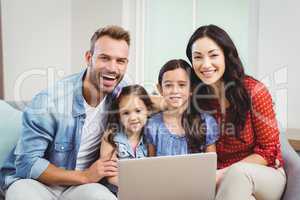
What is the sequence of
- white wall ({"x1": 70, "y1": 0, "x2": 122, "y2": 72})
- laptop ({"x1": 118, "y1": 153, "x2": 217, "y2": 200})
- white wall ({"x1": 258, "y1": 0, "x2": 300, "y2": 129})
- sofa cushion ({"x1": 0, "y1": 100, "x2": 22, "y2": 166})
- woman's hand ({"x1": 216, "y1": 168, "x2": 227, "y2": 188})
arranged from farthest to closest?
white wall ({"x1": 70, "y1": 0, "x2": 122, "y2": 72}), white wall ({"x1": 258, "y1": 0, "x2": 300, "y2": 129}), sofa cushion ({"x1": 0, "y1": 100, "x2": 22, "y2": 166}), woman's hand ({"x1": 216, "y1": 168, "x2": 227, "y2": 188}), laptop ({"x1": 118, "y1": 153, "x2": 217, "y2": 200})

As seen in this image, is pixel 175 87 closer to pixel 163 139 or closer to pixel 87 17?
pixel 163 139

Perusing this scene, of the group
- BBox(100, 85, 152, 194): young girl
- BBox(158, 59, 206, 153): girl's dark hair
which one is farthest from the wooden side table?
BBox(100, 85, 152, 194): young girl

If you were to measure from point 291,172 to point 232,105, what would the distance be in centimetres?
36

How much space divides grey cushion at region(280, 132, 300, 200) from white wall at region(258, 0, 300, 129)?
0.54 metres

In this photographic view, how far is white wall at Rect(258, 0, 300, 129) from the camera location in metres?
2.16

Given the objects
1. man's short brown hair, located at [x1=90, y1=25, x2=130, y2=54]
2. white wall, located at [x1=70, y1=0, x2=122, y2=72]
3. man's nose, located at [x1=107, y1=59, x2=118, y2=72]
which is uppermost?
white wall, located at [x1=70, y1=0, x2=122, y2=72]

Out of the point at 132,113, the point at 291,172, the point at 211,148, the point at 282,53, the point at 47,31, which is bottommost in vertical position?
the point at 291,172

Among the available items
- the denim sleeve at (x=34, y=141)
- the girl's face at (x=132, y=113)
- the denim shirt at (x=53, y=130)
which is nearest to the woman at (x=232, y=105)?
the girl's face at (x=132, y=113)

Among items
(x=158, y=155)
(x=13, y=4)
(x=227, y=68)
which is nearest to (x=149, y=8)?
(x=13, y=4)

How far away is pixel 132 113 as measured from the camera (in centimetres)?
137

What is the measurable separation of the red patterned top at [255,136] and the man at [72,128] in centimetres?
43

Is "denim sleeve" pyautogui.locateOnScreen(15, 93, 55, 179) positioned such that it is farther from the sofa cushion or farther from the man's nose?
the man's nose

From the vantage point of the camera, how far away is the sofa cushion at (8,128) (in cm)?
152

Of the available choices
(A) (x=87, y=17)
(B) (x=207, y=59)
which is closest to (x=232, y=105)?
(B) (x=207, y=59)
